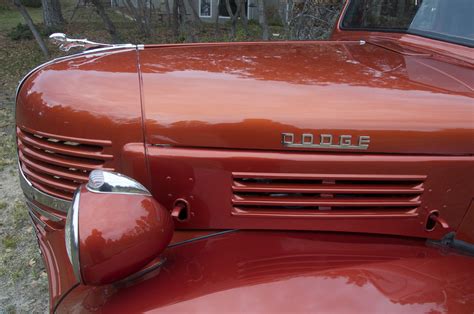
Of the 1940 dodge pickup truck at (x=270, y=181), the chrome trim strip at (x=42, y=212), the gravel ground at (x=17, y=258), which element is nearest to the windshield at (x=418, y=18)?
the 1940 dodge pickup truck at (x=270, y=181)

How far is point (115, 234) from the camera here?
132 cm

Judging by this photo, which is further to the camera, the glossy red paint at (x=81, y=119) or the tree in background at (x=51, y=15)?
the tree in background at (x=51, y=15)

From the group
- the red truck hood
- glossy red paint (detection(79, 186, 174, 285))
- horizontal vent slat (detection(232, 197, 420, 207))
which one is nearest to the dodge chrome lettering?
the red truck hood

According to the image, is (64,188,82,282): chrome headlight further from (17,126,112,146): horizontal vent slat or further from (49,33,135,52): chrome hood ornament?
(49,33,135,52): chrome hood ornament

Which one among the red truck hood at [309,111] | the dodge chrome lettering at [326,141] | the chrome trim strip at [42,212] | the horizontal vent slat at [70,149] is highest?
the red truck hood at [309,111]

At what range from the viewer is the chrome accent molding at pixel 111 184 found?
1374 millimetres

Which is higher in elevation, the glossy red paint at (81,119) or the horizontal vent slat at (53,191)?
the glossy red paint at (81,119)

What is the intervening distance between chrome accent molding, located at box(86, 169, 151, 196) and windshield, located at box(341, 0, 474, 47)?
1537 millimetres

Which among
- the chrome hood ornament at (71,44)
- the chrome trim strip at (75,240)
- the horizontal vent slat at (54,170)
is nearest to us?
the chrome trim strip at (75,240)

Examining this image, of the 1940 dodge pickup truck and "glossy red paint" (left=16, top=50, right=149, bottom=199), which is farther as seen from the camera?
"glossy red paint" (left=16, top=50, right=149, bottom=199)

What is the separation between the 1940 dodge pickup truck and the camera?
4.61 feet

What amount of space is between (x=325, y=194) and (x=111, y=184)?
2.41 ft

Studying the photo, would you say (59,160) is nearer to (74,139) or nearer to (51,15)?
(74,139)

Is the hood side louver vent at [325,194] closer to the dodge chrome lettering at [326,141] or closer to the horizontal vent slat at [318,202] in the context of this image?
the horizontal vent slat at [318,202]
